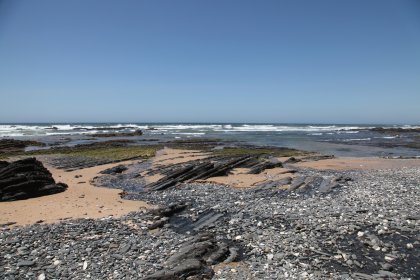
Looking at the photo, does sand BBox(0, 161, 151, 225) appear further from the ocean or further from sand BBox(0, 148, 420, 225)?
the ocean

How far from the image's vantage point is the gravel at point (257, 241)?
8.70 metres

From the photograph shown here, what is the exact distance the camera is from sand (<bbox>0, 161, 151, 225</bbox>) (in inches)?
535

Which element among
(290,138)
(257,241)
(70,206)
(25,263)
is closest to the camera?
(25,263)

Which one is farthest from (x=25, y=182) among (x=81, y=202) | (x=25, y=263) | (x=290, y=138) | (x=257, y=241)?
(x=290, y=138)

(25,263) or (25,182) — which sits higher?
(25,182)

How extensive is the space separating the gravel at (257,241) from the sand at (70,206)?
1.32 m

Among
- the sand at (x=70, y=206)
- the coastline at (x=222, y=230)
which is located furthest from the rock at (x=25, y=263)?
the sand at (x=70, y=206)

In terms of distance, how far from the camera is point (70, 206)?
50.8 feet

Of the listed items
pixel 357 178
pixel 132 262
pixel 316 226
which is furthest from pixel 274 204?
pixel 357 178

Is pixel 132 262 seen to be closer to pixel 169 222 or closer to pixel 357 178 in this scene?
pixel 169 222

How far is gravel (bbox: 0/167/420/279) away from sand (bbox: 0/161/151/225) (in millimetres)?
1321

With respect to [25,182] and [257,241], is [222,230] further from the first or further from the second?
[25,182]

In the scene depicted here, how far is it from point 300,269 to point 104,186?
52.8 ft

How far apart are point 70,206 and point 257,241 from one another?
32.7ft
